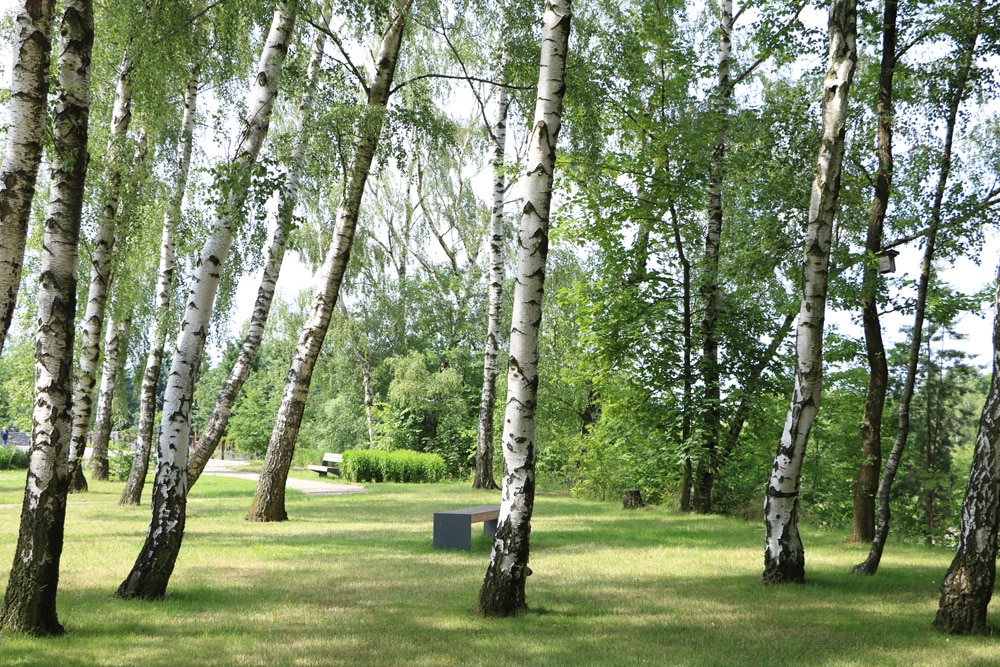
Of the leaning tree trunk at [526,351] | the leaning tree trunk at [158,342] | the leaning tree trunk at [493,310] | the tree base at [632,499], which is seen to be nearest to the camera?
the leaning tree trunk at [526,351]

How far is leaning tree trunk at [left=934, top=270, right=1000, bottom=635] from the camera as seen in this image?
6086 mm

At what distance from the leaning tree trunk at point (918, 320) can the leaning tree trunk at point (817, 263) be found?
1003mm

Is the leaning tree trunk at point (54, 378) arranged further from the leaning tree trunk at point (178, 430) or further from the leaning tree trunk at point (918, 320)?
the leaning tree trunk at point (918, 320)

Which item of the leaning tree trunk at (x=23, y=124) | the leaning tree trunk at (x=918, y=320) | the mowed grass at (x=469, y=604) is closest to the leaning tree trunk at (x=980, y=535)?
the mowed grass at (x=469, y=604)

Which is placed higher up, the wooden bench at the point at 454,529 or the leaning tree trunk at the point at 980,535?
the leaning tree trunk at the point at 980,535

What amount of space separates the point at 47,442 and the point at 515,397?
11.1 ft

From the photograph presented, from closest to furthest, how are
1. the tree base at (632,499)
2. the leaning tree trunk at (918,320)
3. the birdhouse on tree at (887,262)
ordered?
the leaning tree trunk at (918,320)
the birdhouse on tree at (887,262)
the tree base at (632,499)

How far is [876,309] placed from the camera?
1132 centimetres

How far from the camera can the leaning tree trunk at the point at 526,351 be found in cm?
658

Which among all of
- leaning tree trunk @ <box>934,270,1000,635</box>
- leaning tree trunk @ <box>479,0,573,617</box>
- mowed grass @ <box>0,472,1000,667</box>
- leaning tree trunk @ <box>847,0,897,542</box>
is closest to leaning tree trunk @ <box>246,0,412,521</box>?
mowed grass @ <box>0,472,1000,667</box>

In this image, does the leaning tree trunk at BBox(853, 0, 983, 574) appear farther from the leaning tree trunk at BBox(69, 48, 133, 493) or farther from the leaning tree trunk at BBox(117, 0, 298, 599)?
the leaning tree trunk at BBox(69, 48, 133, 493)

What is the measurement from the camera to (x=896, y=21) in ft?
34.4

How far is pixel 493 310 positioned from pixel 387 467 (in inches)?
302

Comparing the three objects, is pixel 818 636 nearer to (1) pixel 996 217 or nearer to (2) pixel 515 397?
(2) pixel 515 397
